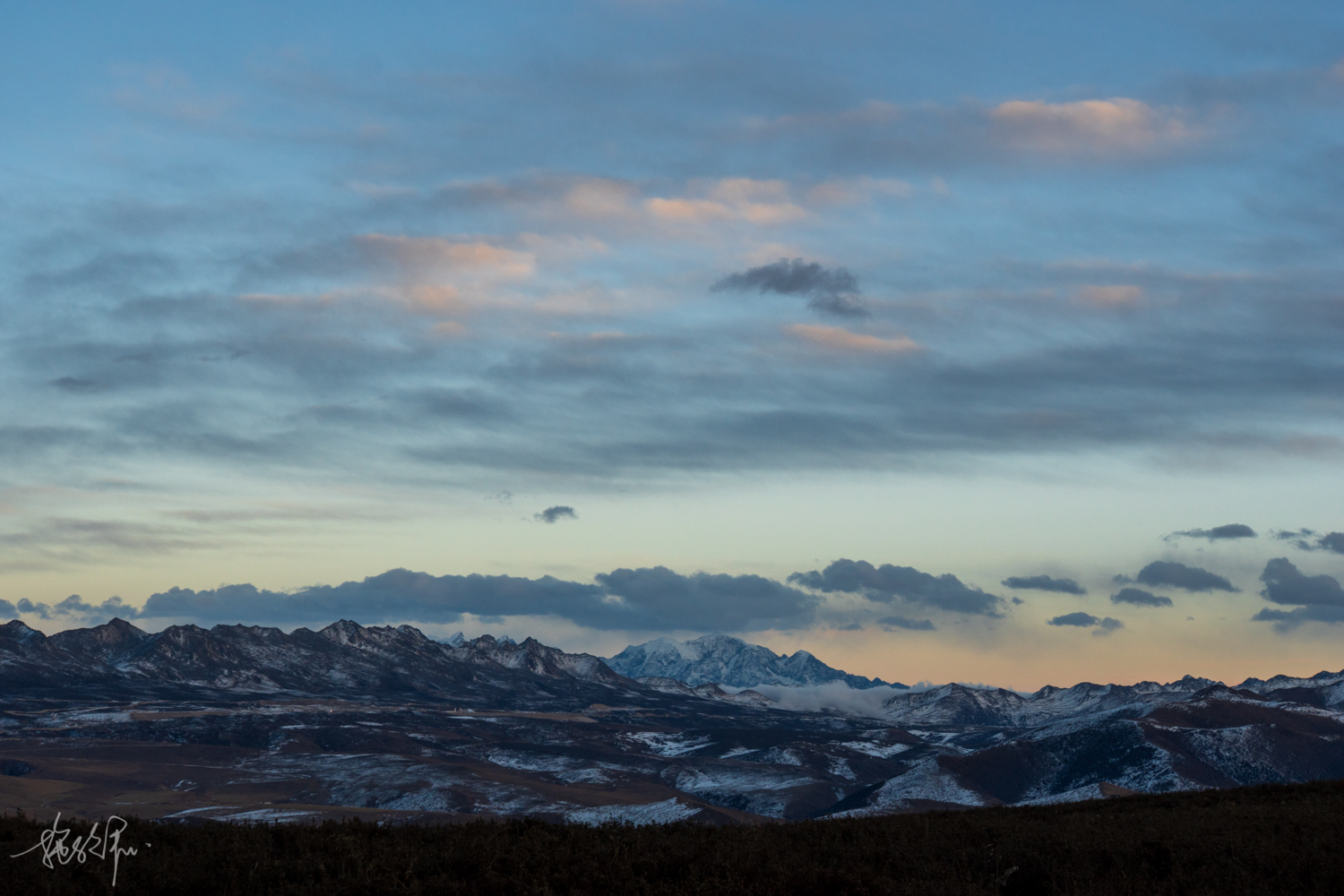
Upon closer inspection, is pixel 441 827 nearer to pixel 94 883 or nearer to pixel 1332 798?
pixel 94 883

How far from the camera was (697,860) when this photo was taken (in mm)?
25609

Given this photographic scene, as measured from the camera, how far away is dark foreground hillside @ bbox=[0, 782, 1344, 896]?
75.0 feet

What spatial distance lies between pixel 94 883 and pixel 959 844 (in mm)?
21410
